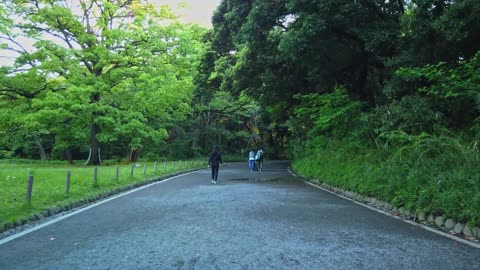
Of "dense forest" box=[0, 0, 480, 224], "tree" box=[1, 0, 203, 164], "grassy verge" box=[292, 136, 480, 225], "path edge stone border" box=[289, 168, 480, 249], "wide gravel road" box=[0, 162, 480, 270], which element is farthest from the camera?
"tree" box=[1, 0, 203, 164]

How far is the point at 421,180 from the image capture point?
815 cm

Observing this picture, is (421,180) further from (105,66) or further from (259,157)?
(105,66)

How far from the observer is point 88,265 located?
4.64 m

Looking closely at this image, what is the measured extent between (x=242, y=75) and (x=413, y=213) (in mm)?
16228

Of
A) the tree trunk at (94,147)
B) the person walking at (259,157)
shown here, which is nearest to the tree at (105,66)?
the tree trunk at (94,147)

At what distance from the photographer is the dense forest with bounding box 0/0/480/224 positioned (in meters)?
9.81

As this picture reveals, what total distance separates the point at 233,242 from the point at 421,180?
4.78 meters

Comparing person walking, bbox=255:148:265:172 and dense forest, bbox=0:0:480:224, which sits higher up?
dense forest, bbox=0:0:480:224

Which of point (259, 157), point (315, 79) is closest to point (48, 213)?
point (315, 79)

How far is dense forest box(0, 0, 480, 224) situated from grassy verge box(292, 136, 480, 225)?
34mm

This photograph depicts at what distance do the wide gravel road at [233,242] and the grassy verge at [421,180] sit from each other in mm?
666

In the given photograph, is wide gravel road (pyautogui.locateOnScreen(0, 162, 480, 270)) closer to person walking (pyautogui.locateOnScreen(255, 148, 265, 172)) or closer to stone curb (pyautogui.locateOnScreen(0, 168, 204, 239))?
stone curb (pyautogui.locateOnScreen(0, 168, 204, 239))

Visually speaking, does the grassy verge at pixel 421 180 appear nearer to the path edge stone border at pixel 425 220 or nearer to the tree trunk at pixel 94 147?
the path edge stone border at pixel 425 220

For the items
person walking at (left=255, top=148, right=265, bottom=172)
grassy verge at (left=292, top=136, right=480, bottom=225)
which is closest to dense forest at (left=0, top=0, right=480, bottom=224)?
grassy verge at (left=292, top=136, right=480, bottom=225)
